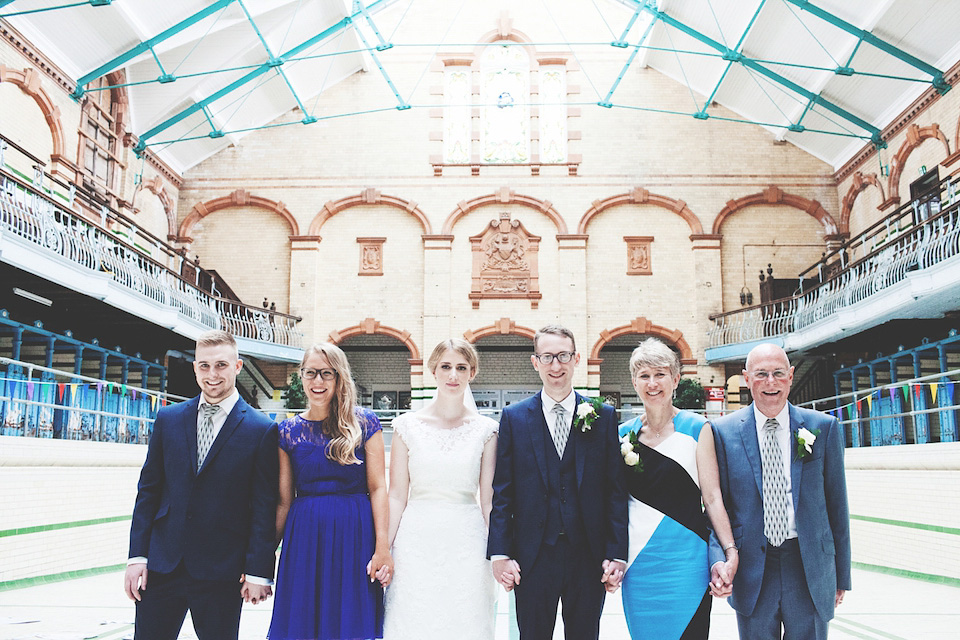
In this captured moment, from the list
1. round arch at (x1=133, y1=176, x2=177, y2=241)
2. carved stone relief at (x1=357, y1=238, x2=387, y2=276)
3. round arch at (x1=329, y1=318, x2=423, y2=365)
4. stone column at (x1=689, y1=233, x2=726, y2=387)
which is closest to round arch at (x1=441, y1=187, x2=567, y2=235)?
carved stone relief at (x1=357, y1=238, x2=387, y2=276)

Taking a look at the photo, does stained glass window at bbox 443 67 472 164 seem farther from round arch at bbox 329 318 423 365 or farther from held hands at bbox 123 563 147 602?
held hands at bbox 123 563 147 602

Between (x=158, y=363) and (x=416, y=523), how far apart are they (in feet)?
51.3

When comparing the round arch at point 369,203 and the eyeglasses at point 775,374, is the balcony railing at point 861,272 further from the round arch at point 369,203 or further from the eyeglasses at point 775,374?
the eyeglasses at point 775,374

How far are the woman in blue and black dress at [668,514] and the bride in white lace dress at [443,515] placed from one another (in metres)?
0.65

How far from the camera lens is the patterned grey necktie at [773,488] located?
3152 mm

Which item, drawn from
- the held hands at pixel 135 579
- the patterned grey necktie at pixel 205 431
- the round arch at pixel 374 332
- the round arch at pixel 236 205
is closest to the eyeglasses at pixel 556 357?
the patterned grey necktie at pixel 205 431

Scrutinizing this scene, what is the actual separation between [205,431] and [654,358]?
193 cm

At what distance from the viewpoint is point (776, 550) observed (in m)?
3.14

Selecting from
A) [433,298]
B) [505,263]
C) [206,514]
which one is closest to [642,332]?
[505,263]

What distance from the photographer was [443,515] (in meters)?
3.44

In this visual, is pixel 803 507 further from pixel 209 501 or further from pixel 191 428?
pixel 191 428

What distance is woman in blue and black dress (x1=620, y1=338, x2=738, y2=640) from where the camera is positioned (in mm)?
3123

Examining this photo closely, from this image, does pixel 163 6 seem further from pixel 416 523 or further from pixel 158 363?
pixel 416 523

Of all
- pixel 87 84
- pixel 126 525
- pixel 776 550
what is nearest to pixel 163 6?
pixel 87 84
